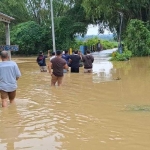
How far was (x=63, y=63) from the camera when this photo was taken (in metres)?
13.3

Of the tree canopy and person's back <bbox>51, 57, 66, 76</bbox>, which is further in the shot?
the tree canopy

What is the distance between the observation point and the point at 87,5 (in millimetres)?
35562

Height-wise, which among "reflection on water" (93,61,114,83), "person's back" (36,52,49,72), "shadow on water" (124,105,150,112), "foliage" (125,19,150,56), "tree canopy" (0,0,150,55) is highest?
"tree canopy" (0,0,150,55)

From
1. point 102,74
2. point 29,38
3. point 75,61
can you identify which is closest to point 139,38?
point 102,74

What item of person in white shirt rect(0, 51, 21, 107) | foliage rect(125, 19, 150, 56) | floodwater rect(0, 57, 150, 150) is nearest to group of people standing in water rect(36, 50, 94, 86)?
floodwater rect(0, 57, 150, 150)

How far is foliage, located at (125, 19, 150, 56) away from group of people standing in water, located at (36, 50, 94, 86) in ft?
51.5

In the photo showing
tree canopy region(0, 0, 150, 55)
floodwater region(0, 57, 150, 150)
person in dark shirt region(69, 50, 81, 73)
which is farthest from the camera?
tree canopy region(0, 0, 150, 55)

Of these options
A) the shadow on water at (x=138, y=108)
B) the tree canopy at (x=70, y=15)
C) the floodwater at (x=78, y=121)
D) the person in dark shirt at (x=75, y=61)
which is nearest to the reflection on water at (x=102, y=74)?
the person in dark shirt at (x=75, y=61)

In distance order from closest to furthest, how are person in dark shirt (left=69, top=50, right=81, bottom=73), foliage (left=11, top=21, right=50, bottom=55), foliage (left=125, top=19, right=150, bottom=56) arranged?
person in dark shirt (left=69, top=50, right=81, bottom=73) < foliage (left=125, top=19, right=150, bottom=56) < foliage (left=11, top=21, right=50, bottom=55)

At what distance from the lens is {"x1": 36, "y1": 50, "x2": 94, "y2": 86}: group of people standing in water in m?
13.3

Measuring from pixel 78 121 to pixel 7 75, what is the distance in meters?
2.37

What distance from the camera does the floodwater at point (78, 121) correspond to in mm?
5941

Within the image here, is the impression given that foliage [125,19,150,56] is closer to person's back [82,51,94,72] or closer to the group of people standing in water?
the group of people standing in water

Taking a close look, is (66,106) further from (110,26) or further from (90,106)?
(110,26)
